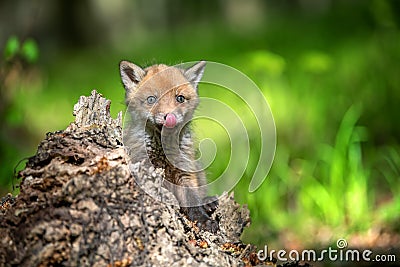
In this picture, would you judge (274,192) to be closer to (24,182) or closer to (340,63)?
(24,182)

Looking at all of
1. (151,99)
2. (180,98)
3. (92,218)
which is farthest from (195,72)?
(92,218)

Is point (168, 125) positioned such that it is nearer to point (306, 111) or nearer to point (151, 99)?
point (151, 99)

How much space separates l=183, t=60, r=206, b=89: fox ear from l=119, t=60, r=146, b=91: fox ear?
0.83 ft

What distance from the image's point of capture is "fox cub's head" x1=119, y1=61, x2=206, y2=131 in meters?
3.35

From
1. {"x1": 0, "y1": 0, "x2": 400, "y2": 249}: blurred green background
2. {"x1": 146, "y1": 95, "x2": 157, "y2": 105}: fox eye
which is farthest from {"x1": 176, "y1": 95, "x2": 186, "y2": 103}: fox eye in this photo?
{"x1": 0, "y1": 0, "x2": 400, "y2": 249}: blurred green background

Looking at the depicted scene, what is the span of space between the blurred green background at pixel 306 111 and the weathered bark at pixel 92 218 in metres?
1.28

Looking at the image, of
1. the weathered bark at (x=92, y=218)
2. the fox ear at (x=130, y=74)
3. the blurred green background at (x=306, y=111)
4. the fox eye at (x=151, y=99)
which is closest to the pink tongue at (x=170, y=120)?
the fox eye at (x=151, y=99)

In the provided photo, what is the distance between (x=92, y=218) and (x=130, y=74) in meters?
1.19

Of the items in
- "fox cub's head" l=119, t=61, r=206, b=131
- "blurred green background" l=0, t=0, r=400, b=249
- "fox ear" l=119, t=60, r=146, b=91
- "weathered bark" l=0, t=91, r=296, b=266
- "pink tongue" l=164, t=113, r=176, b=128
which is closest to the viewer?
"weathered bark" l=0, t=91, r=296, b=266

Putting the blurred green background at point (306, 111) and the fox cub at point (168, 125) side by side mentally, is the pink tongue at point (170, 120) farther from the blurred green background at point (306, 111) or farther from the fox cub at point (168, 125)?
the blurred green background at point (306, 111)

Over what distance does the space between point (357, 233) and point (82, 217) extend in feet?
8.04

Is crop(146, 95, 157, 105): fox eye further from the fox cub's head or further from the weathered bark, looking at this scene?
the weathered bark

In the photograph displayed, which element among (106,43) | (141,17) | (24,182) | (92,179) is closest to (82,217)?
(92,179)

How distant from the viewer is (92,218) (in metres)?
2.53
